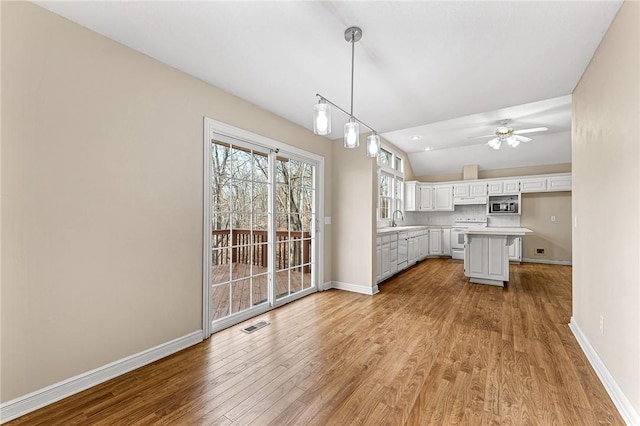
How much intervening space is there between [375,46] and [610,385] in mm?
2911

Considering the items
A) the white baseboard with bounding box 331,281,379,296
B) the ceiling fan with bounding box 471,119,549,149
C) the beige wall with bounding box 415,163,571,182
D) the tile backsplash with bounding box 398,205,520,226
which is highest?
the ceiling fan with bounding box 471,119,549,149

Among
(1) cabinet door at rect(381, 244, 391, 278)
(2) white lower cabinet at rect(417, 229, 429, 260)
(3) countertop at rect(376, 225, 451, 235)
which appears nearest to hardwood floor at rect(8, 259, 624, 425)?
(1) cabinet door at rect(381, 244, 391, 278)

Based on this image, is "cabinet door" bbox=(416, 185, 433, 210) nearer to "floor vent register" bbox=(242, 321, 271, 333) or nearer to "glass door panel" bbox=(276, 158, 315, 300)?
"glass door panel" bbox=(276, 158, 315, 300)

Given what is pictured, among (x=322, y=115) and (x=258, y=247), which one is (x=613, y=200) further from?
(x=258, y=247)

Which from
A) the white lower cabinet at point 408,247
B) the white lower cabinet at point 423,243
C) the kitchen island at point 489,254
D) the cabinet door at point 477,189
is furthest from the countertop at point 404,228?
the kitchen island at point 489,254

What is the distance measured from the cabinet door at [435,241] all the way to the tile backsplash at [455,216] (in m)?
0.63

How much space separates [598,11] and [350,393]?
2.99 m

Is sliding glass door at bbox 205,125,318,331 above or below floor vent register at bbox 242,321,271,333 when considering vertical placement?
above

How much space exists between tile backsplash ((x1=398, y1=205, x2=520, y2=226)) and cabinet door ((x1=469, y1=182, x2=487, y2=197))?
0.47 meters

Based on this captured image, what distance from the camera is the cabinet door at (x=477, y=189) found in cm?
717

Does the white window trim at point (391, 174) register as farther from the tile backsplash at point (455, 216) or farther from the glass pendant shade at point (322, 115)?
the glass pendant shade at point (322, 115)

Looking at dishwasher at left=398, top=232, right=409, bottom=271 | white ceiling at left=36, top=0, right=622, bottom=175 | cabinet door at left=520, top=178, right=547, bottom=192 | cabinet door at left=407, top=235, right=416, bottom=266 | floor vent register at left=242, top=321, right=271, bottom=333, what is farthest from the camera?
cabinet door at left=520, top=178, right=547, bottom=192

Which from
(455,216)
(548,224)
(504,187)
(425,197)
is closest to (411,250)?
(425,197)

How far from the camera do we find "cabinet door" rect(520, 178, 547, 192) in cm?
655
